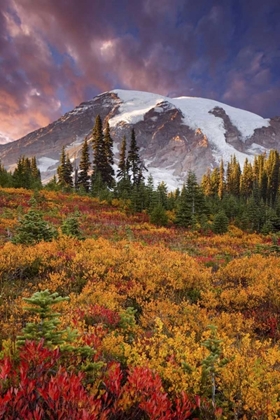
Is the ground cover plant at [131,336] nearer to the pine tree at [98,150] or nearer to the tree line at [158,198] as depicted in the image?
the tree line at [158,198]

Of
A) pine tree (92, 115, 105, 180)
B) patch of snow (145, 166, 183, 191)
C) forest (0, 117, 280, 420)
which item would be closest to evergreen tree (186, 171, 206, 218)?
forest (0, 117, 280, 420)

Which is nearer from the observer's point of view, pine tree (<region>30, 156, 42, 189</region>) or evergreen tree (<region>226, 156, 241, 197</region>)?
pine tree (<region>30, 156, 42, 189</region>)

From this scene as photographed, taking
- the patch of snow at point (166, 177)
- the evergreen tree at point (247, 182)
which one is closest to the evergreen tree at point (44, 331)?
the evergreen tree at point (247, 182)

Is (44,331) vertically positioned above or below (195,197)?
below

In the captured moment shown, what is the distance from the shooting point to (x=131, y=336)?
15.1 ft

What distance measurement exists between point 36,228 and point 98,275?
4.87 meters

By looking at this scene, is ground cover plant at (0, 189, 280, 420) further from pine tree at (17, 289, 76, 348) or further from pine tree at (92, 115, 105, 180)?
pine tree at (92, 115, 105, 180)

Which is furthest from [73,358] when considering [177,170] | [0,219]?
[177,170]

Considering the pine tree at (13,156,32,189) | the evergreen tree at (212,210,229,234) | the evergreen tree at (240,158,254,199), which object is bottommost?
the evergreen tree at (212,210,229,234)

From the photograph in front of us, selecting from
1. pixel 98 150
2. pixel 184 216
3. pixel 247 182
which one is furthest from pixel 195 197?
pixel 247 182

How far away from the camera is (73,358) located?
3.29 meters

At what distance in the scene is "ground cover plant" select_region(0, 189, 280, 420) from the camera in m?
2.60

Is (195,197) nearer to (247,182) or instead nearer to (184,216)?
(184,216)

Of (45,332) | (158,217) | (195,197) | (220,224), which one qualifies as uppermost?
(195,197)
